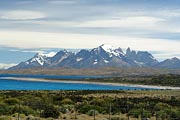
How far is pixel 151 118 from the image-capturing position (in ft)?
144

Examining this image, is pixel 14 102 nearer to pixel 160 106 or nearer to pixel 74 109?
pixel 74 109

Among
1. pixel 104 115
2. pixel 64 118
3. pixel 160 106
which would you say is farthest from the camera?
pixel 160 106

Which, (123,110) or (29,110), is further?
(123,110)

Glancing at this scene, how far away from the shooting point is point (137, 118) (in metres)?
44.6

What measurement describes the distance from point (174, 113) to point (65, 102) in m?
20.1

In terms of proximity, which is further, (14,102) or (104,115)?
(14,102)

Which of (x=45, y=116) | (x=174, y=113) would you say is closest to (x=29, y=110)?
(x=45, y=116)

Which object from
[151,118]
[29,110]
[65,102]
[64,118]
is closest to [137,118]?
[151,118]

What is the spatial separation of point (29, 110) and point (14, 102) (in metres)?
11.6

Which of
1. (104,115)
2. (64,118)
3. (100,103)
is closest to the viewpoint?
(64,118)

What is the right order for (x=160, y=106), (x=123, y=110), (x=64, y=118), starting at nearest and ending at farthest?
(x=64, y=118) < (x=123, y=110) < (x=160, y=106)

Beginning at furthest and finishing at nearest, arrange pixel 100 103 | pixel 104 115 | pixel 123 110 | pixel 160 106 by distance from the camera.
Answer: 1. pixel 100 103
2. pixel 160 106
3. pixel 123 110
4. pixel 104 115

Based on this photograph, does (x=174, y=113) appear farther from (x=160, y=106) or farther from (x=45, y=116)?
(x=45, y=116)

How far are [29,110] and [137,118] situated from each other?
11.6 meters
